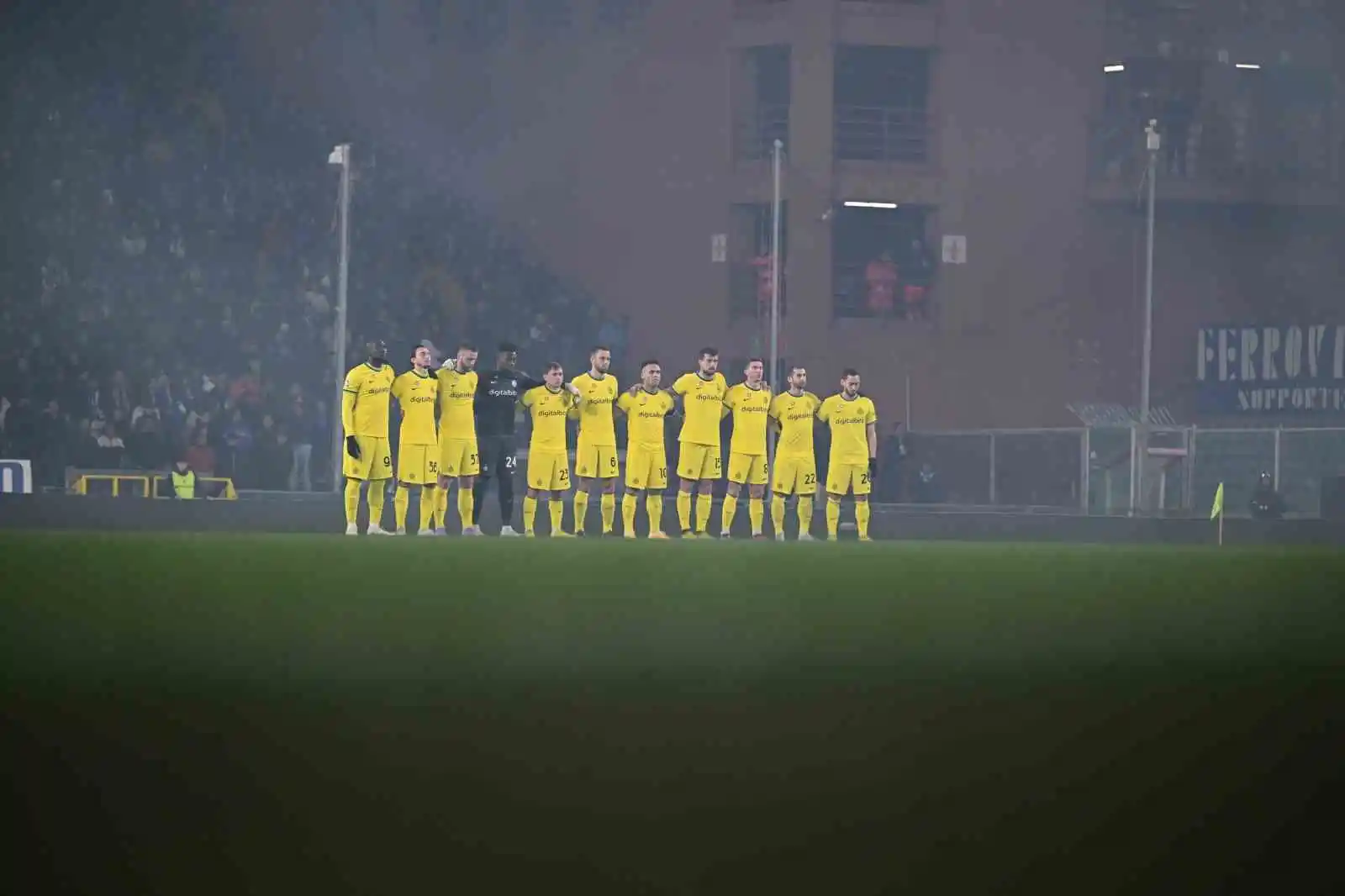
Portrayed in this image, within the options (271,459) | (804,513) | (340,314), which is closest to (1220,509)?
(804,513)

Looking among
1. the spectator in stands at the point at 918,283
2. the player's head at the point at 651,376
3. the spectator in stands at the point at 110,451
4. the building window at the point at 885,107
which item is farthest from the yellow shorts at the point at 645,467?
the spectator in stands at the point at 918,283

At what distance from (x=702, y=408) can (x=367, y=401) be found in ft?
14.9

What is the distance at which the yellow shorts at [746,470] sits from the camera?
26.3m

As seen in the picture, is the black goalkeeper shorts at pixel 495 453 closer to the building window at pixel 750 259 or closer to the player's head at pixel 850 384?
the player's head at pixel 850 384

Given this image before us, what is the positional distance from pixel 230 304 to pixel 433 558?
893 inches

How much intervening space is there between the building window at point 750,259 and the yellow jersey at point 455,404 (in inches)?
892

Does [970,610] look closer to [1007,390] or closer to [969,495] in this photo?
[969,495]

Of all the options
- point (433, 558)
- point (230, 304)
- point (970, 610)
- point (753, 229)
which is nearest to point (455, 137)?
point (753, 229)

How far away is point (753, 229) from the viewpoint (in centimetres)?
4725

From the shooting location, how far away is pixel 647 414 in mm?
25516

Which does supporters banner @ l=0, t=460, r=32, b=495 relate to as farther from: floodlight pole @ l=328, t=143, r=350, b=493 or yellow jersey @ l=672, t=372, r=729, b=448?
yellow jersey @ l=672, t=372, r=729, b=448

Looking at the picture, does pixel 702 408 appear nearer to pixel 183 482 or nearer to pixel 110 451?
pixel 183 482

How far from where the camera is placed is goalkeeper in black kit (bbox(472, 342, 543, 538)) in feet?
79.6

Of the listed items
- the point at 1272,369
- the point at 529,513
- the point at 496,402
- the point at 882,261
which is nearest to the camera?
the point at 496,402
